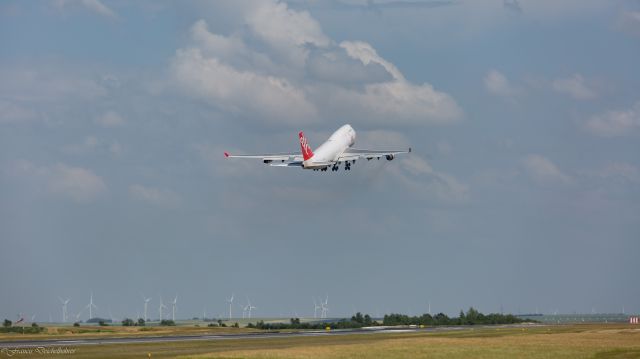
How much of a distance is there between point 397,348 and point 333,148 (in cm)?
6498

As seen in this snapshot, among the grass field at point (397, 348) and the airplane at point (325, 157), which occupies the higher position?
the airplane at point (325, 157)

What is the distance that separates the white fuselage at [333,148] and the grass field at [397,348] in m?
37.9

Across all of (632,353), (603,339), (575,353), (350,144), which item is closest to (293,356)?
(575,353)

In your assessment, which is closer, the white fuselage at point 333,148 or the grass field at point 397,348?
the grass field at point 397,348

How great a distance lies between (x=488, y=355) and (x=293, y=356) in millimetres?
20396

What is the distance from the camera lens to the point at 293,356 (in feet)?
314

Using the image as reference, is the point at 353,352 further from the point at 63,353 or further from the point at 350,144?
the point at 350,144

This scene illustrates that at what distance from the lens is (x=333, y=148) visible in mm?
165500

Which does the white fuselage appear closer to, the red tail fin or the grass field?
the red tail fin

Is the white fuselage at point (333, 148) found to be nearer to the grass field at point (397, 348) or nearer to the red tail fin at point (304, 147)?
the red tail fin at point (304, 147)

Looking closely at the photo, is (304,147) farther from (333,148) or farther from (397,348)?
(397,348)

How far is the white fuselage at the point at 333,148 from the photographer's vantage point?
157750 mm

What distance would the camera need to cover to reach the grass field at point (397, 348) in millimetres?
98250

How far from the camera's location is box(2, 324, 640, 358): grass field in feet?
322
